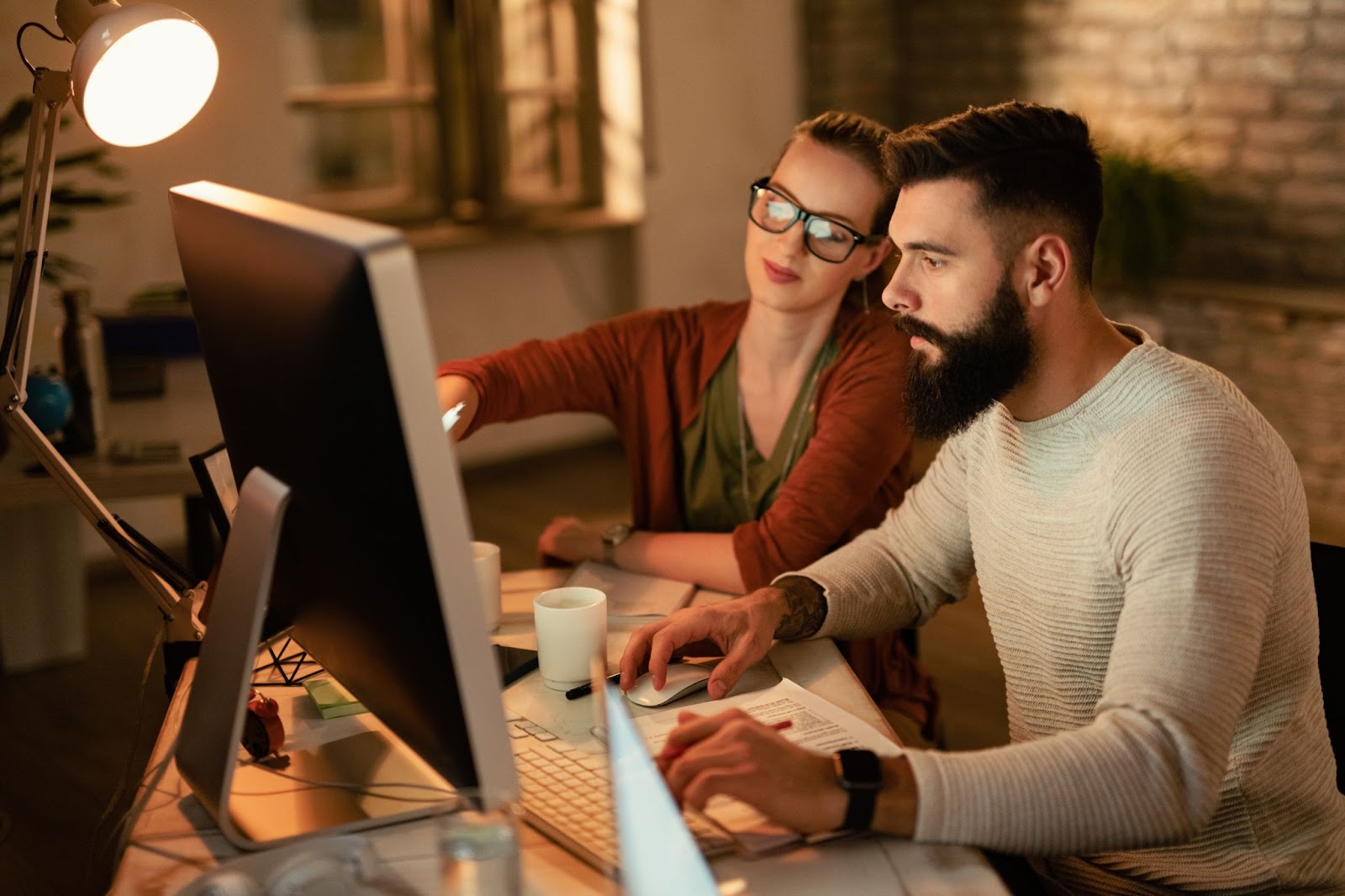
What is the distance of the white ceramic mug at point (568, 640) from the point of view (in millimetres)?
1383

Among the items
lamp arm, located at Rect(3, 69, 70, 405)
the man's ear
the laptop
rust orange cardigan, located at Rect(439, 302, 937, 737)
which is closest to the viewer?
the laptop

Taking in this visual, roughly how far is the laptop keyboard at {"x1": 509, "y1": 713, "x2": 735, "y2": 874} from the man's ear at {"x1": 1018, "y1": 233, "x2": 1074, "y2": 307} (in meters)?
0.62

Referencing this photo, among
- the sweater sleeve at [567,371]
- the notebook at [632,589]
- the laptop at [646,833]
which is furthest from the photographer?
the sweater sleeve at [567,371]

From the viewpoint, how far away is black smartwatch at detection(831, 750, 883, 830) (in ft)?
3.39

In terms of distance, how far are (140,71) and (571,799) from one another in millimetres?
921

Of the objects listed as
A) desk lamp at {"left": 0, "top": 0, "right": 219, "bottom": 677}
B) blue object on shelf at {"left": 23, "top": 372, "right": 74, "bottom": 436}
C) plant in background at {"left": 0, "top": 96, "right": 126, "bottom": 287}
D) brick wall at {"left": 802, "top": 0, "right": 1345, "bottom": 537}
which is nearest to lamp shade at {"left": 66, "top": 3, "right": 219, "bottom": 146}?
desk lamp at {"left": 0, "top": 0, "right": 219, "bottom": 677}

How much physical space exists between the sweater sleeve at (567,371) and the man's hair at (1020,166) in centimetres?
73

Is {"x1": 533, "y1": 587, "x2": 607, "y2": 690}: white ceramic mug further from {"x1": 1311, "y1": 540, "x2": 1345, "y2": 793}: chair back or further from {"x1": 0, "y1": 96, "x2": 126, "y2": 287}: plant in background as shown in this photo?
{"x1": 0, "y1": 96, "x2": 126, "y2": 287}: plant in background

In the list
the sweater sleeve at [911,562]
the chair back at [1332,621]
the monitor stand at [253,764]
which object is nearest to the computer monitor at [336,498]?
the monitor stand at [253,764]

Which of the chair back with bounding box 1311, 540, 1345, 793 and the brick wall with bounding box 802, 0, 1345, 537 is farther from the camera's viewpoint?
the brick wall with bounding box 802, 0, 1345, 537

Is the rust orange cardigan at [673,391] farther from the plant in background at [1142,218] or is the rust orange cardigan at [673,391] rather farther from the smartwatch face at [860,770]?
the plant in background at [1142,218]

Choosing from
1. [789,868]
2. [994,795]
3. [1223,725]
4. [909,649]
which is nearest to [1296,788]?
[1223,725]

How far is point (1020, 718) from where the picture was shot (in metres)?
1.44

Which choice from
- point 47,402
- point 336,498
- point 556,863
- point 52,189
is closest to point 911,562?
point 556,863
